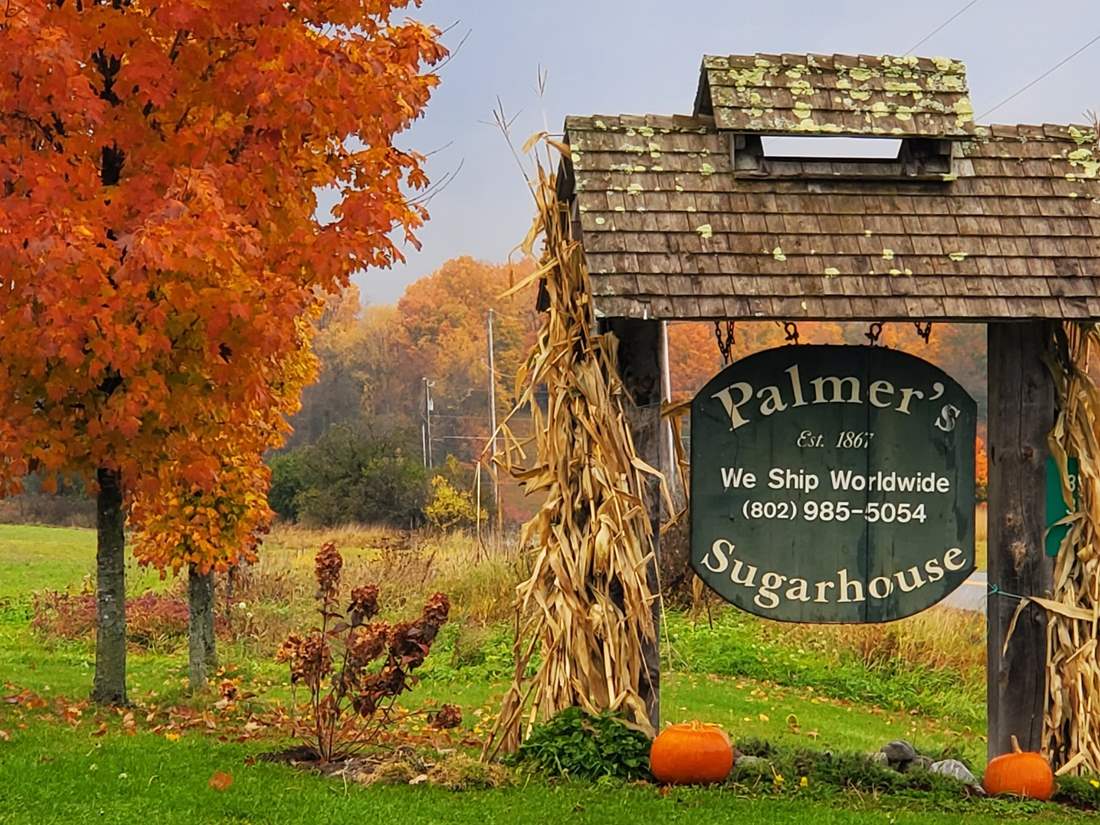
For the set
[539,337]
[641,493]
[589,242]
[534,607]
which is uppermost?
[589,242]

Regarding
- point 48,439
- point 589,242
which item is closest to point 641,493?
point 589,242

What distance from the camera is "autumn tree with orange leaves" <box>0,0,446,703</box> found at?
8.35 m

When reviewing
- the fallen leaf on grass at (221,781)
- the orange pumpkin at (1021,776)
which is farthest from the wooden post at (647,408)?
the fallen leaf on grass at (221,781)

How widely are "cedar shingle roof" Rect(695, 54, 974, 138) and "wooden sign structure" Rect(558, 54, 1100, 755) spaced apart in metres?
0.01

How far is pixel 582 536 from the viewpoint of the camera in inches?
291

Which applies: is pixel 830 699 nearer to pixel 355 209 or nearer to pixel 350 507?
pixel 355 209

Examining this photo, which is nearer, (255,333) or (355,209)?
(255,333)

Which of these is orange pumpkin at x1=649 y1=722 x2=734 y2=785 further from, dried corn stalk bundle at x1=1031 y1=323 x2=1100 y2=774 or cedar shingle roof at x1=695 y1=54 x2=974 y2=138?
cedar shingle roof at x1=695 y1=54 x2=974 y2=138

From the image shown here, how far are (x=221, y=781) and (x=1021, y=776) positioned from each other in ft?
14.7

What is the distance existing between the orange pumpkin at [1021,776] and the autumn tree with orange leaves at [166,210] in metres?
5.46

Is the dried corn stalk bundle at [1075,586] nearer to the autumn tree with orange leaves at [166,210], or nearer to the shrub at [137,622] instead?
the autumn tree with orange leaves at [166,210]

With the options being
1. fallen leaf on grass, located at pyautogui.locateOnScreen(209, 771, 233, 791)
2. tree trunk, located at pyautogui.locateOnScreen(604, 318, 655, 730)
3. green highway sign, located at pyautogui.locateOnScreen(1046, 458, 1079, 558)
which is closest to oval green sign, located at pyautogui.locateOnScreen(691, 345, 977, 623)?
tree trunk, located at pyautogui.locateOnScreen(604, 318, 655, 730)

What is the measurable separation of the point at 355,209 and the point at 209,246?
1.94 m

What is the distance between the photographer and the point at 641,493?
24.0 ft
